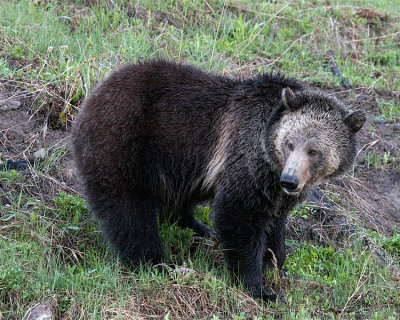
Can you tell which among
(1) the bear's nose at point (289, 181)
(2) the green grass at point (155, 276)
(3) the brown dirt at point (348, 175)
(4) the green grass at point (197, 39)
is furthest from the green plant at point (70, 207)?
(1) the bear's nose at point (289, 181)

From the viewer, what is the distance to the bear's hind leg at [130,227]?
17.2ft

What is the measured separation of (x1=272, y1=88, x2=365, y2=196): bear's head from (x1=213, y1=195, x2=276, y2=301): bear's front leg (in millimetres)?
456

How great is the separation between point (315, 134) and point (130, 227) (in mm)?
1757

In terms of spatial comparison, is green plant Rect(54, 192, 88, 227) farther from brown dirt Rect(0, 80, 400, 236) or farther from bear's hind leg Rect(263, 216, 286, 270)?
bear's hind leg Rect(263, 216, 286, 270)

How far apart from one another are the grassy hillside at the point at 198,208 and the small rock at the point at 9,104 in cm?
2

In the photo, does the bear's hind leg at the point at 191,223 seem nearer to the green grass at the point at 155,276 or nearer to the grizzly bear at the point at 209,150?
the green grass at the point at 155,276

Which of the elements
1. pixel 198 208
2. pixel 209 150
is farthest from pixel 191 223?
pixel 209 150

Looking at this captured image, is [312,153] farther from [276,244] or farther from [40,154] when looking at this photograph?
[40,154]

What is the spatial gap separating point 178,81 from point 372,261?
251 centimetres

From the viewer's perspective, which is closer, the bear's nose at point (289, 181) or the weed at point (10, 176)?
the bear's nose at point (289, 181)

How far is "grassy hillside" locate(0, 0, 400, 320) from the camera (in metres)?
4.77

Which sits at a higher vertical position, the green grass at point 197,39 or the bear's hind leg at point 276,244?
the green grass at point 197,39

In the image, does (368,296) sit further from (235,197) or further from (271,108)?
(271,108)

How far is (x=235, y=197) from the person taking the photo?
5062mm
